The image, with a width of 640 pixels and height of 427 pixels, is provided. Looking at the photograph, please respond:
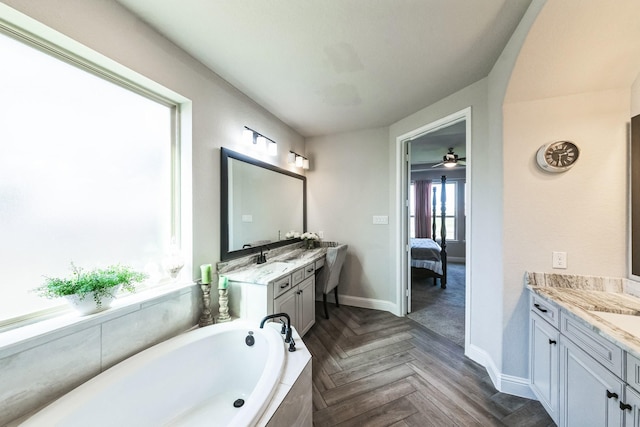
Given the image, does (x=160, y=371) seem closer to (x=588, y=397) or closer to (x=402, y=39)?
(x=588, y=397)

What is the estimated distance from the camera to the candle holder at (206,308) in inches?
68.5

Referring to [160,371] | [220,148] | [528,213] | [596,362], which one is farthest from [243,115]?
[596,362]

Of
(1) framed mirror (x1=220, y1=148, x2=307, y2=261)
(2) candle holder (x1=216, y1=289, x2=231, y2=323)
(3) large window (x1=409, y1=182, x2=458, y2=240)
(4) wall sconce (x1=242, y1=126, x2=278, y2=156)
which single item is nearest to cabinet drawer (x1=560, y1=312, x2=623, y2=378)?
(2) candle holder (x1=216, y1=289, x2=231, y2=323)

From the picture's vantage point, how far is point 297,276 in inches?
89.8

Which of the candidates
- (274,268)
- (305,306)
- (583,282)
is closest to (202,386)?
(274,268)

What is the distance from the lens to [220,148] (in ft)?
6.60

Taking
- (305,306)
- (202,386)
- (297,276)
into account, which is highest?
(297,276)

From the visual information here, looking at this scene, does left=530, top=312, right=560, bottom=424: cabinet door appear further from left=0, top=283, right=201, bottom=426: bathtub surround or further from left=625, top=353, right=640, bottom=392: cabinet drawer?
left=0, top=283, right=201, bottom=426: bathtub surround

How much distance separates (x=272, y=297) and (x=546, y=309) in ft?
6.14

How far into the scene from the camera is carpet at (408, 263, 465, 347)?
2662mm

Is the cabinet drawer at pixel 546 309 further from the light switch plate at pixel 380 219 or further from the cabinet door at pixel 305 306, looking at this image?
the cabinet door at pixel 305 306

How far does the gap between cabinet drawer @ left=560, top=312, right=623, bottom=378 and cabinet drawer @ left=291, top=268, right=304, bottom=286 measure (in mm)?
1877

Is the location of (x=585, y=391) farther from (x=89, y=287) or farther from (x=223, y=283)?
(x=89, y=287)

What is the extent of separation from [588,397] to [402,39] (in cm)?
229
